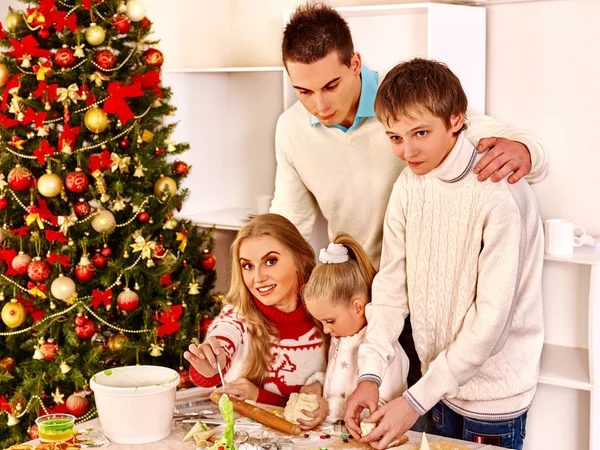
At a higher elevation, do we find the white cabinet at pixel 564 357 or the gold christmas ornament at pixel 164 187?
the gold christmas ornament at pixel 164 187

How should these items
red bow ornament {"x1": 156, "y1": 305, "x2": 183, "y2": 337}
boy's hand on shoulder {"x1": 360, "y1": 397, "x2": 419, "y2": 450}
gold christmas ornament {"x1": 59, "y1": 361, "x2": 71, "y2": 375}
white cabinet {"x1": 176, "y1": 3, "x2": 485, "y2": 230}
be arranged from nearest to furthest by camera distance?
boy's hand on shoulder {"x1": 360, "y1": 397, "x2": 419, "y2": 450}
gold christmas ornament {"x1": 59, "y1": 361, "x2": 71, "y2": 375}
red bow ornament {"x1": 156, "y1": 305, "x2": 183, "y2": 337}
white cabinet {"x1": 176, "y1": 3, "x2": 485, "y2": 230}

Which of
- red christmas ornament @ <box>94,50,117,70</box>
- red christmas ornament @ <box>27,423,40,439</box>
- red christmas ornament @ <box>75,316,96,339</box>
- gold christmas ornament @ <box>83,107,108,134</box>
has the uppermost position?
red christmas ornament @ <box>94,50,117,70</box>

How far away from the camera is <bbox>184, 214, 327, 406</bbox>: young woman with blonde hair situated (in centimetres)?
211

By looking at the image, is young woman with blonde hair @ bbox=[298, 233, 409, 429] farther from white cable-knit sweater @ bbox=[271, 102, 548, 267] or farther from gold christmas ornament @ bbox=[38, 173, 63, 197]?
gold christmas ornament @ bbox=[38, 173, 63, 197]

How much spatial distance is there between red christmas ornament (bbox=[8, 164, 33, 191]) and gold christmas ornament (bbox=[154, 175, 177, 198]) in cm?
41

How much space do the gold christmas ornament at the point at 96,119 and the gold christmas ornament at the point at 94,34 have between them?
0.21 meters

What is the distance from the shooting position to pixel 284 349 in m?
2.14

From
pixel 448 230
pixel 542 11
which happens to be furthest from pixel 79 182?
pixel 542 11

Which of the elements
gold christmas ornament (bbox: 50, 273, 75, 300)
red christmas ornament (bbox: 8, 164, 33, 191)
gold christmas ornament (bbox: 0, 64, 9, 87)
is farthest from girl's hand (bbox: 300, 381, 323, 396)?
gold christmas ornament (bbox: 0, 64, 9, 87)

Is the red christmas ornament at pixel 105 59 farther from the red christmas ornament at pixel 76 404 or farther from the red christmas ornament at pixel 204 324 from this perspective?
the red christmas ornament at pixel 76 404

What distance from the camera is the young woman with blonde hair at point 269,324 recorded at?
2105 millimetres

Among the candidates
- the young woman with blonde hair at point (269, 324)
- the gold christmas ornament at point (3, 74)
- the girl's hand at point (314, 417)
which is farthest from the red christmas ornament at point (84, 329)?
the girl's hand at point (314, 417)

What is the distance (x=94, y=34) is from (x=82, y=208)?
1.81ft

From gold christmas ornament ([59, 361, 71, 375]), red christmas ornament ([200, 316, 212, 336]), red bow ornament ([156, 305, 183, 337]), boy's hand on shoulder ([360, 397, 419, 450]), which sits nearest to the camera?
boy's hand on shoulder ([360, 397, 419, 450])
